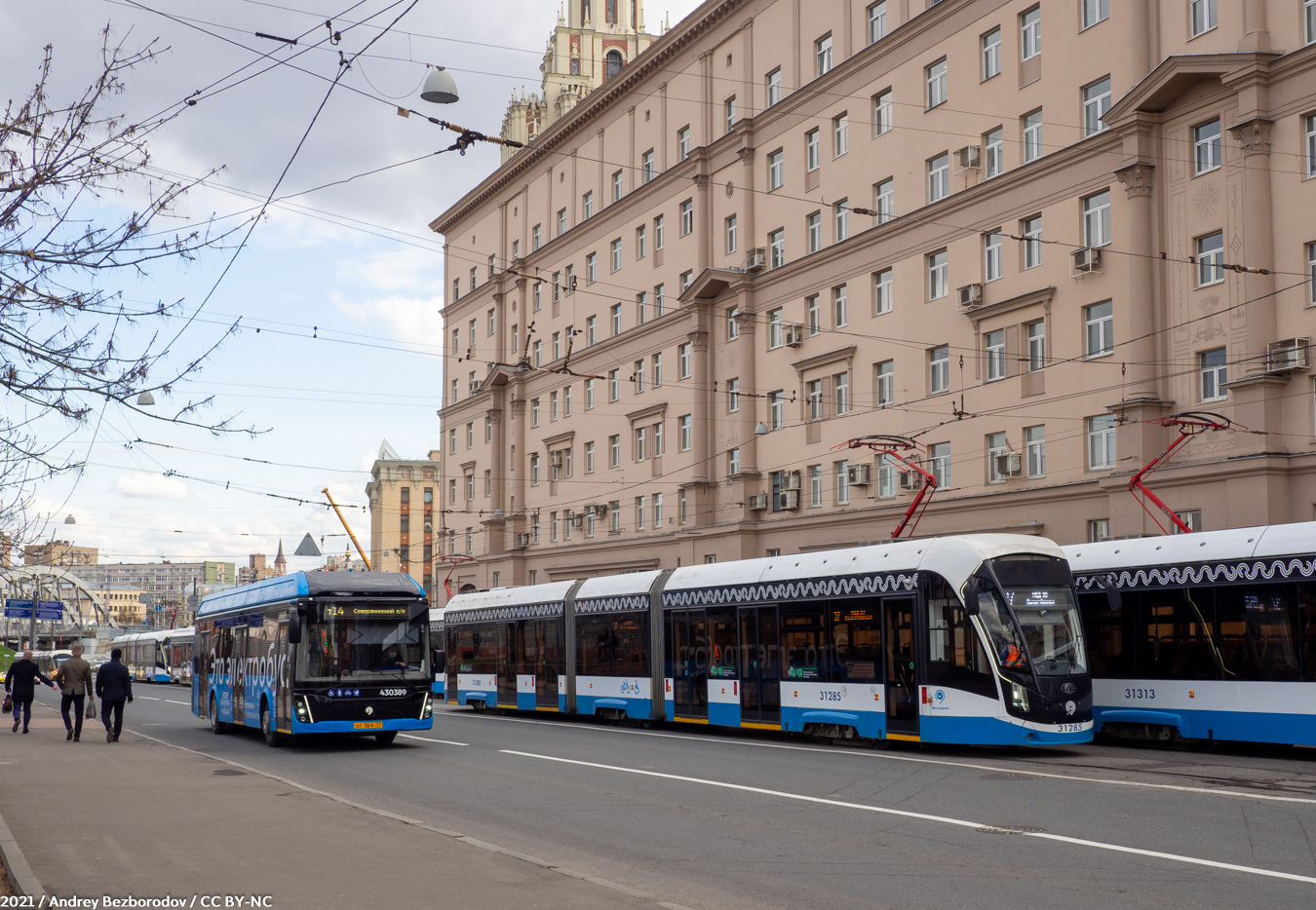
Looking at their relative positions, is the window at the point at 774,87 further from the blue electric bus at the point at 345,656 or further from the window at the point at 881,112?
the blue electric bus at the point at 345,656

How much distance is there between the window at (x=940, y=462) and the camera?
36406 millimetres

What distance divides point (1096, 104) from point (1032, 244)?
3.69 m

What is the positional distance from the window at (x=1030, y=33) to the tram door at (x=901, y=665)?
63.6 feet

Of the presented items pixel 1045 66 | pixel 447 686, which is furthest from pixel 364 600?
pixel 1045 66

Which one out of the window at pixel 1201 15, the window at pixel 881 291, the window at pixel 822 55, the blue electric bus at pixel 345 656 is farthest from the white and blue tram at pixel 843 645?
the window at pixel 822 55

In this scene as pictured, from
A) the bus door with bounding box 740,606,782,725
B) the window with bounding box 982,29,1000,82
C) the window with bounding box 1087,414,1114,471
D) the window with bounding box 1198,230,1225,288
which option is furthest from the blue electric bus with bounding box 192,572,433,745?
the window with bounding box 982,29,1000,82

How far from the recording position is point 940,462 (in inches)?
1444

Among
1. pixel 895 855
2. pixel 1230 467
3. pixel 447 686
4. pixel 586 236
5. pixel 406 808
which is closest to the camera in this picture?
pixel 895 855

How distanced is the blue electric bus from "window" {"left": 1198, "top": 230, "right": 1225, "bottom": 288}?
18.4m

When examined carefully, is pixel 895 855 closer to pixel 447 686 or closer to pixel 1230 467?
pixel 1230 467

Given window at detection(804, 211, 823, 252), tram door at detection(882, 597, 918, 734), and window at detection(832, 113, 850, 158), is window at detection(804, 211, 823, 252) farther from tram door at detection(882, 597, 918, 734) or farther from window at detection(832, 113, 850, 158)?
tram door at detection(882, 597, 918, 734)

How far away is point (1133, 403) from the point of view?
3030 centimetres

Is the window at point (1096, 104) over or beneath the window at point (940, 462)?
over

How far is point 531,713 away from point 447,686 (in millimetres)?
4628
